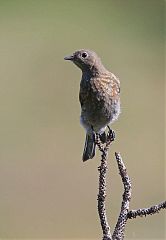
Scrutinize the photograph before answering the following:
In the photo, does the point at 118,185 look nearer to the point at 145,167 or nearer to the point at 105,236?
the point at 145,167

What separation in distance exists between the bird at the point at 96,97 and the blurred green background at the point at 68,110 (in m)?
2.41

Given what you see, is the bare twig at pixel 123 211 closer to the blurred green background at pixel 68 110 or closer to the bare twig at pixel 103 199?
the bare twig at pixel 103 199

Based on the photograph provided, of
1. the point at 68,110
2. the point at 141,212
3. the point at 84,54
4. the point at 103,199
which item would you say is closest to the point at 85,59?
the point at 84,54

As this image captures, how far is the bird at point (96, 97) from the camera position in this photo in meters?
6.52

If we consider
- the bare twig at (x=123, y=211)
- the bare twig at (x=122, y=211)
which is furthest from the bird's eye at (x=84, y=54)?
the bare twig at (x=123, y=211)

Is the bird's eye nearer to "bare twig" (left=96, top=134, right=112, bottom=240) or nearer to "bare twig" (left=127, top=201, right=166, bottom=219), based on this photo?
"bare twig" (left=96, top=134, right=112, bottom=240)

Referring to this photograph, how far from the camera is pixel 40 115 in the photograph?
15.2 meters

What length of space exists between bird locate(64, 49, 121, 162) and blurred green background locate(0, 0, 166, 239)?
2406mm

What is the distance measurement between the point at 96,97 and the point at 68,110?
351 inches

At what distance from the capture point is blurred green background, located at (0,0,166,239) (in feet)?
34.2

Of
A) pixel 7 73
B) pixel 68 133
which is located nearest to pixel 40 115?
pixel 68 133

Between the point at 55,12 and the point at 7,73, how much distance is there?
208 inches

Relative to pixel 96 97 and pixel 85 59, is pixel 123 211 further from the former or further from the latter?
pixel 85 59

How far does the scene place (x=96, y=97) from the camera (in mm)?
6555
